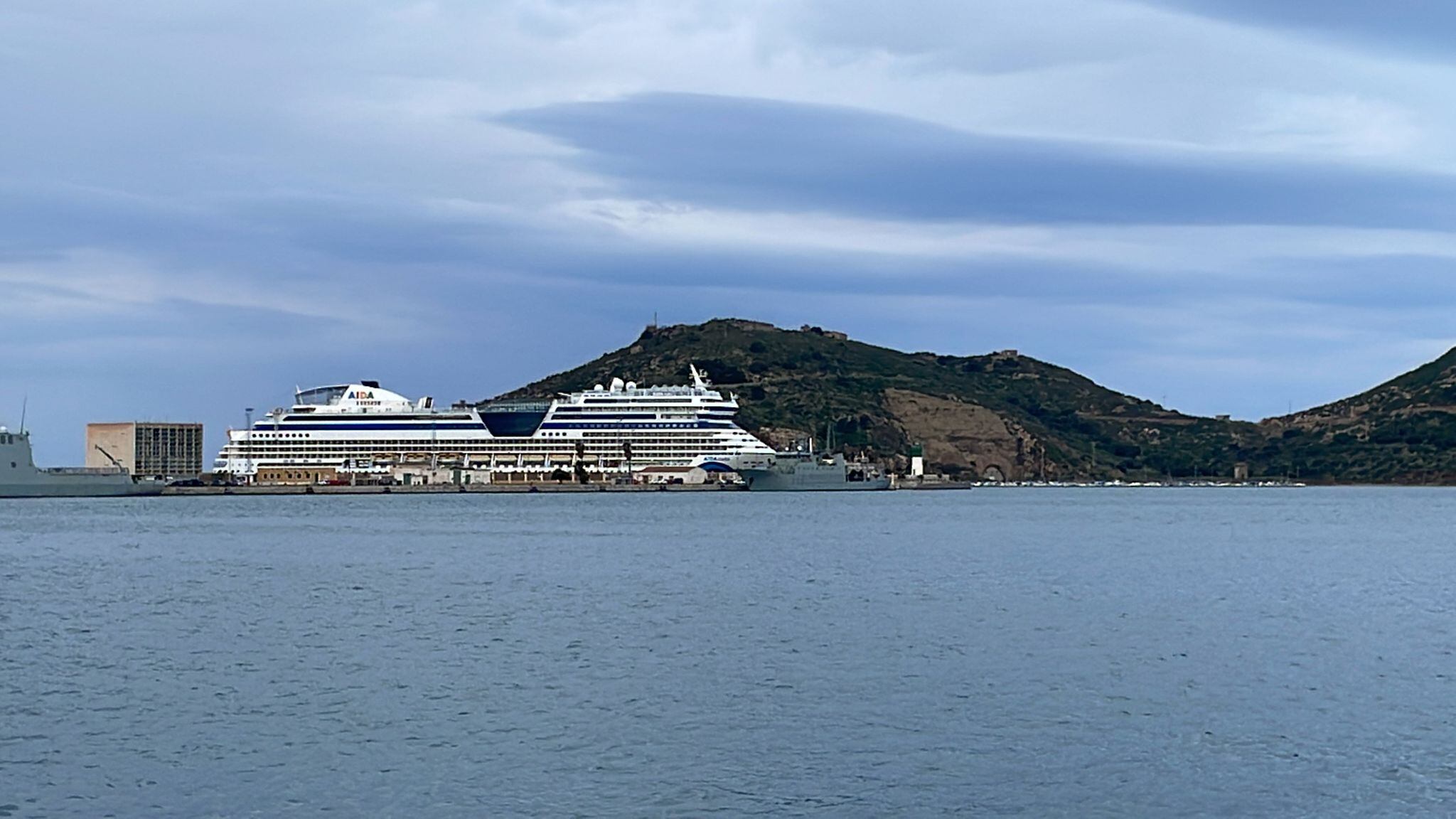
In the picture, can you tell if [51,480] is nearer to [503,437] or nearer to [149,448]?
[503,437]

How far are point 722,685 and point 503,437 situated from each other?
121846 millimetres

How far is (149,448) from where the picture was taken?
17812 cm

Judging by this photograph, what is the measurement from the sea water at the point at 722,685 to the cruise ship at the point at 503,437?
283ft

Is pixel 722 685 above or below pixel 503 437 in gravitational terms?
below

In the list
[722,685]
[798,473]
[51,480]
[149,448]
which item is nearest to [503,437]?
[798,473]

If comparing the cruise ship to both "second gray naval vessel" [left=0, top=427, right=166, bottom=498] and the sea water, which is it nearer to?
"second gray naval vessel" [left=0, top=427, right=166, bottom=498]

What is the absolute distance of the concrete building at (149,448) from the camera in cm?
16712

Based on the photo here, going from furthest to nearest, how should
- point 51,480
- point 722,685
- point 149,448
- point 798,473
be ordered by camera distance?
point 149,448 → point 798,473 → point 51,480 → point 722,685

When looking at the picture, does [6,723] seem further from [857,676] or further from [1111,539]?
[1111,539]

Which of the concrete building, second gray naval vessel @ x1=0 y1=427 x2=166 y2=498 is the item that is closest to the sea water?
second gray naval vessel @ x1=0 y1=427 x2=166 y2=498

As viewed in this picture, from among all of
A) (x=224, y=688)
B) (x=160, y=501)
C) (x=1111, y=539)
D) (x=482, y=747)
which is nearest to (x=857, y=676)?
(x=482, y=747)

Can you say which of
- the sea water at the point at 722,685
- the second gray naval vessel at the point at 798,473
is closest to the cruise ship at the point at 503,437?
the second gray naval vessel at the point at 798,473

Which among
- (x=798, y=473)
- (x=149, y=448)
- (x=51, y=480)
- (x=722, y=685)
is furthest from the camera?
(x=149, y=448)

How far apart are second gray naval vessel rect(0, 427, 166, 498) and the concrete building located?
29.7 metres
